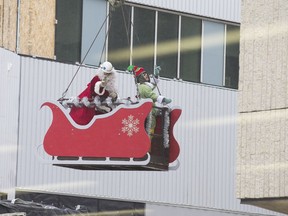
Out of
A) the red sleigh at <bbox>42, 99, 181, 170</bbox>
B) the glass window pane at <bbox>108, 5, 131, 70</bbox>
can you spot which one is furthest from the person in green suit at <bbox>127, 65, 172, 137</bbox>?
the glass window pane at <bbox>108, 5, 131, 70</bbox>

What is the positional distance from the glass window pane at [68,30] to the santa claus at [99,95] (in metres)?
12.3

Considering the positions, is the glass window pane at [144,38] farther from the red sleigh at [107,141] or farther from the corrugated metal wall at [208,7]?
the red sleigh at [107,141]

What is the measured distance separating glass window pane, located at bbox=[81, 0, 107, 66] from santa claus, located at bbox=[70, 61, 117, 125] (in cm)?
1286

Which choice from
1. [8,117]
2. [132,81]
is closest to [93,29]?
[132,81]

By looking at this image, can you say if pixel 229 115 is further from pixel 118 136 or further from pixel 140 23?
pixel 118 136

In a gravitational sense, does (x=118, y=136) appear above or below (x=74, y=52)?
below

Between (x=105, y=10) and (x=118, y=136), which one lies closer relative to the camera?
(x=118, y=136)

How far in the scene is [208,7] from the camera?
1528 inches

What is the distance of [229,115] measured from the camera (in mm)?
39031

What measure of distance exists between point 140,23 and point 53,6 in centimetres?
339

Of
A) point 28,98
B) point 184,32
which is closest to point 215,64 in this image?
point 184,32

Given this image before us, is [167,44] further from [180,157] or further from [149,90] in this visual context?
[149,90]

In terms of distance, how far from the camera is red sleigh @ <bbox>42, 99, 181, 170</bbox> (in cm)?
2223

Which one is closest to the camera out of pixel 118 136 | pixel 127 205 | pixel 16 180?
pixel 118 136
